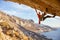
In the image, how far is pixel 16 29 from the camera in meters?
7.42

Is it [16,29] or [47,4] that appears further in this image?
[16,29]

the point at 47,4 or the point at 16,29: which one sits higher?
the point at 47,4

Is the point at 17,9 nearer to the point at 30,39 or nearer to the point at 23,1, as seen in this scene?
the point at 30,39

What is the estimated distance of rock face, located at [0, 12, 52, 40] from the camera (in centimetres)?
710

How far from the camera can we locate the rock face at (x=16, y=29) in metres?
7.10

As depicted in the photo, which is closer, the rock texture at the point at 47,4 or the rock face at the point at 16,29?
the rock texture at the point at 47,4

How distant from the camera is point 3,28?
23.5 ft

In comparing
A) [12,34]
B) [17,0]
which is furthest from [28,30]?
[17,0]

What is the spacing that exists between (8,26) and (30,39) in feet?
3.82

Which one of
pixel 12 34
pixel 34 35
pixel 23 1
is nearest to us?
pixel 23 1

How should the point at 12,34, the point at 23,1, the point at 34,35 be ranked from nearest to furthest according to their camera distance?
the point at 23,1 → the point at 12,34 → the point at 34,35

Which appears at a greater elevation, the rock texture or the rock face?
the rock texture

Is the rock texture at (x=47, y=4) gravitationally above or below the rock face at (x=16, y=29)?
above

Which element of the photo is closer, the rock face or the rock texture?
the rock texture
